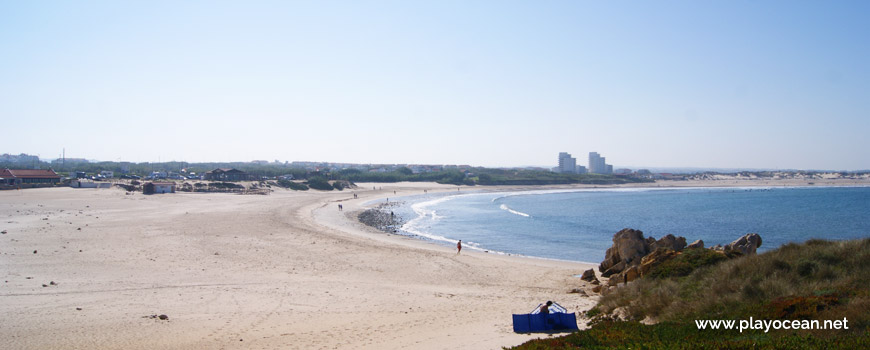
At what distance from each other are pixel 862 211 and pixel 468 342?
60156 millimetres

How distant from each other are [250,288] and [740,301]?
13202 mm

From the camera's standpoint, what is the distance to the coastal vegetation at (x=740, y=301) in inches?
292

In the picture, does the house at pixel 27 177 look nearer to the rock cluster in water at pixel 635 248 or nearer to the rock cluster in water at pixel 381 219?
the rock cluster in water at pixel 381 219

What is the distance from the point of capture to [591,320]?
1152 cm

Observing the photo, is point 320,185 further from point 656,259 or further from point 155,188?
point 656,259

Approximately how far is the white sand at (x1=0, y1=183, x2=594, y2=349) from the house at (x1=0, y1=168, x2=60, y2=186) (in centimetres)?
3110

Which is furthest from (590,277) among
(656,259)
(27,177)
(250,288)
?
(27,177)

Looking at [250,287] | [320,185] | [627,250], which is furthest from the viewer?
[320,185]

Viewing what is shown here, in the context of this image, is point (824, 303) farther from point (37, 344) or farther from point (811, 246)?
point (37, 344)

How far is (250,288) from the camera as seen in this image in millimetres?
15570

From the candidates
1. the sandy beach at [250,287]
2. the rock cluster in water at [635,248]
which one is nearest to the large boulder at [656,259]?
the rock cluster in water at [635,248]

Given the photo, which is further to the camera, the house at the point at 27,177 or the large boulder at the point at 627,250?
the house at the point at 27,177

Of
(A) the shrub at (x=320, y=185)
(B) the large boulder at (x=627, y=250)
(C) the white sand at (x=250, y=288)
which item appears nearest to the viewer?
(C) the white sand at (x=250, y=288)

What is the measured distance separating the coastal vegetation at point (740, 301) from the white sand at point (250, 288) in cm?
203
